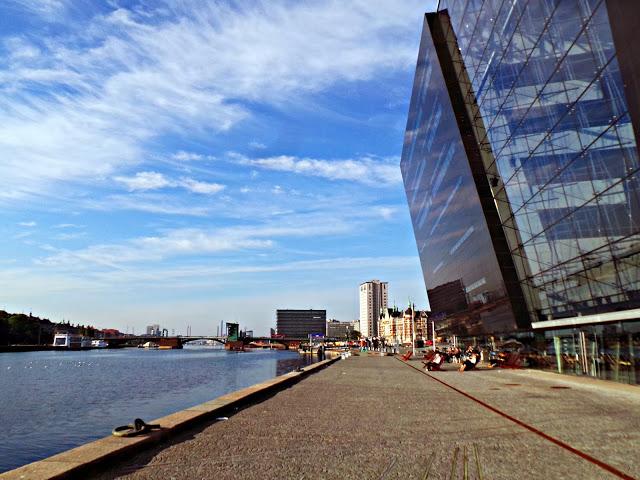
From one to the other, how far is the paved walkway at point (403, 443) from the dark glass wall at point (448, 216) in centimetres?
2324

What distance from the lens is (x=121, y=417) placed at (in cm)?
2561

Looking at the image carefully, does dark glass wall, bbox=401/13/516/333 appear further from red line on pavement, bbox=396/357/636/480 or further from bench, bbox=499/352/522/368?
red line on pavement, bbox=396/357/636/480

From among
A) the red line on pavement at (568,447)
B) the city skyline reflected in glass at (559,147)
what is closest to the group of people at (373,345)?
the city skyline reflected in glass at (559,147)

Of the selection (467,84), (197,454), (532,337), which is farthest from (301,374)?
(467,84)

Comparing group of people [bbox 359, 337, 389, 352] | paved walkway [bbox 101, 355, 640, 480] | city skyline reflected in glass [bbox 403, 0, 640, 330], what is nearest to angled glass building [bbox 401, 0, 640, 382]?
city skyline reflected in glass [bbox 403, 0, 640, 330]

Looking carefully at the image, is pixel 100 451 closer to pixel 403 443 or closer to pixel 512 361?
pixel 403 443

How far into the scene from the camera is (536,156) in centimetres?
2738

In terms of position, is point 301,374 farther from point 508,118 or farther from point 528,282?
point 508,118

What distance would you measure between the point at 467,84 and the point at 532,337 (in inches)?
778

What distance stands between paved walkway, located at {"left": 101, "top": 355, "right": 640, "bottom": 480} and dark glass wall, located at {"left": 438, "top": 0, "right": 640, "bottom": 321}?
24.3 feet

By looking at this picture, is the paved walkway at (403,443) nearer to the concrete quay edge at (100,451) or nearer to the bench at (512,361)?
the concrete quay edge at (100,451)

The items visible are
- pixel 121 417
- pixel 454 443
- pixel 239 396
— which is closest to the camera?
pixel 454 443

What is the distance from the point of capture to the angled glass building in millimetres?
18750

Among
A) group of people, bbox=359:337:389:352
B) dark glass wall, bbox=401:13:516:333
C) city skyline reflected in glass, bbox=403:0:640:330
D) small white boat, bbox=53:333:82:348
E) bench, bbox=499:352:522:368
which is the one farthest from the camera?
small white boat, bbox=53:333:82:348
